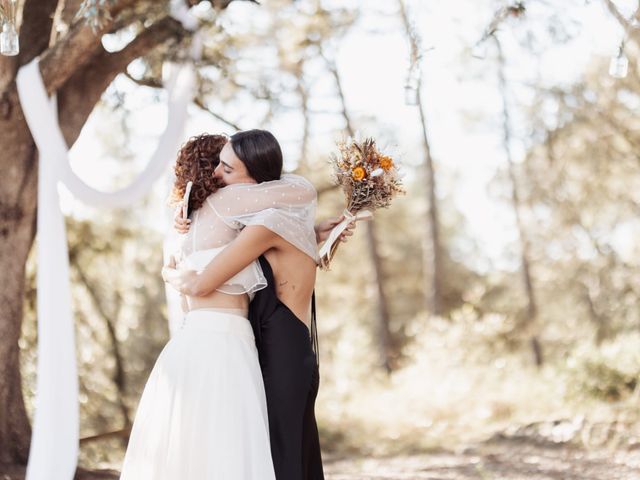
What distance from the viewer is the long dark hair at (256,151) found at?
292 centimetres

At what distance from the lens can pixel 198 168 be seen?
3.00 m

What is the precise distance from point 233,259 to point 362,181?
1.93ft

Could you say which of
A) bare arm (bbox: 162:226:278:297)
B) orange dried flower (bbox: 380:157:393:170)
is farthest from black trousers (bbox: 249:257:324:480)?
orange dried flower (bbox: 380:157:393:170)

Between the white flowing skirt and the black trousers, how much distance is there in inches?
1.7

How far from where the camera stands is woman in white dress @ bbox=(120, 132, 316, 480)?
2830 millimetres

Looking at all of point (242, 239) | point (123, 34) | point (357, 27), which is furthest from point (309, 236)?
point (357, 27)

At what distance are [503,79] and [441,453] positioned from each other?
8698 millimetres

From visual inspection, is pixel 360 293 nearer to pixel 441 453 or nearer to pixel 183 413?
pixel 441 453

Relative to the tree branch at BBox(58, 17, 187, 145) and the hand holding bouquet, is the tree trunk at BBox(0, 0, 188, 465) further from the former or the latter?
the hand holding bouquet

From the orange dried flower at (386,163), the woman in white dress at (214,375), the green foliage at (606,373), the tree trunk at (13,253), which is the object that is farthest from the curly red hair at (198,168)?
the green foliage at (606,373)

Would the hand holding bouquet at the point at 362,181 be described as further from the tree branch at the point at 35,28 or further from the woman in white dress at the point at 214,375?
the tree branch at the point at 35,28

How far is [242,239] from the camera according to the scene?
281cm

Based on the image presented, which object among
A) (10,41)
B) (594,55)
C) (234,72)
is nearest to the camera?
(10,41)

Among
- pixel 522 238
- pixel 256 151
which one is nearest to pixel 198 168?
pixel 256 151
